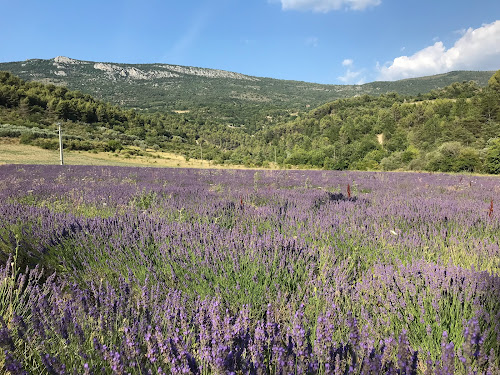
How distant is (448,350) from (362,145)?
52722 millimetres

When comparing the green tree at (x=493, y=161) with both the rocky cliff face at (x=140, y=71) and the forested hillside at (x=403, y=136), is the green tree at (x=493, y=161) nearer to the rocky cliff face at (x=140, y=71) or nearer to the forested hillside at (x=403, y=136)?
the forested hillside at (x=403, y=136)

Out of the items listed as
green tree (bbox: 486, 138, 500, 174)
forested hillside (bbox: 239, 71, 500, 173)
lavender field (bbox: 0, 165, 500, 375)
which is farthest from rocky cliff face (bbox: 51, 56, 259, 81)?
lavender field (bbox: 0, 165, 500, 375)

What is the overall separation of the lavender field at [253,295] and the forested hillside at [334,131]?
24.7 m

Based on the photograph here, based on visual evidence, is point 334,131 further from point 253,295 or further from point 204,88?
point 204,88

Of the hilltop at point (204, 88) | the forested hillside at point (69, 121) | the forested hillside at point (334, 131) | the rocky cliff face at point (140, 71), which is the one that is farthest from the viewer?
Result: the rocky cliff face at point (140, 71)

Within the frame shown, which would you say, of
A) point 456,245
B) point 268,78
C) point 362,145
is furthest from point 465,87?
point 268,78

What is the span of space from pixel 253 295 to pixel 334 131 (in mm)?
65829

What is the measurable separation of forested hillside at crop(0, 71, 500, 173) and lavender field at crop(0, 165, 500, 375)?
2466cm

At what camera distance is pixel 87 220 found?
10.8 ft

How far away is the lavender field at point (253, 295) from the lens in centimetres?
115

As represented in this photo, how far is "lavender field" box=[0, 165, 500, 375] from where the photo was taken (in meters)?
1.15

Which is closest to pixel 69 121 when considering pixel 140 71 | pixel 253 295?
pixel 253 295

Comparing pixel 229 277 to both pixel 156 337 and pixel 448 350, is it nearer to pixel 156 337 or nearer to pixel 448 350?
pixel 156 337

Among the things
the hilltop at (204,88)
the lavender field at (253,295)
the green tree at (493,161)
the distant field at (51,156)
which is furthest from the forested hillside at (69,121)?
the hilltop at (204,88)
